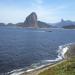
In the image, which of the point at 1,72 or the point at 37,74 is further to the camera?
the point at 1,72

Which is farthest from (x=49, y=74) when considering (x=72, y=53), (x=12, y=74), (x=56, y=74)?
(x=72, y=53)

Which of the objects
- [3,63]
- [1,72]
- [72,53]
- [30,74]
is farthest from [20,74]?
[72,53]

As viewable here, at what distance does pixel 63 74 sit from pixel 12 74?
45.3ft

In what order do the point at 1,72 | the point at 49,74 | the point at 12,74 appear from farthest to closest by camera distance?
the point at 1,72, the point at 12,74, the point at 49,74

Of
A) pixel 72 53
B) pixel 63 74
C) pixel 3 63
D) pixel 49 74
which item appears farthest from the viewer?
pixel 72 53

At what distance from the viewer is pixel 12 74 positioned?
159 feet

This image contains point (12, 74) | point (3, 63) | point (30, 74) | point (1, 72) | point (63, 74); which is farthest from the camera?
point (3, 63)

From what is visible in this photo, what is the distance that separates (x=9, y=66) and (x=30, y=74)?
15.7m

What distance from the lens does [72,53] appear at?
7294 cm

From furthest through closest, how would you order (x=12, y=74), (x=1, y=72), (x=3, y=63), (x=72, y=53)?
(x=72, y=53) < (x=3, y=63) < (x=1, y=72) < (x=12, y=74)

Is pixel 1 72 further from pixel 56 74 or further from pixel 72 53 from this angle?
pixel 72 53

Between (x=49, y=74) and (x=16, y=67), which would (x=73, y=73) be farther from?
(x=16, y=67)

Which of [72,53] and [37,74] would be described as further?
[72,53]

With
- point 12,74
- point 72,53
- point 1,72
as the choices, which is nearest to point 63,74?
point 12,74
